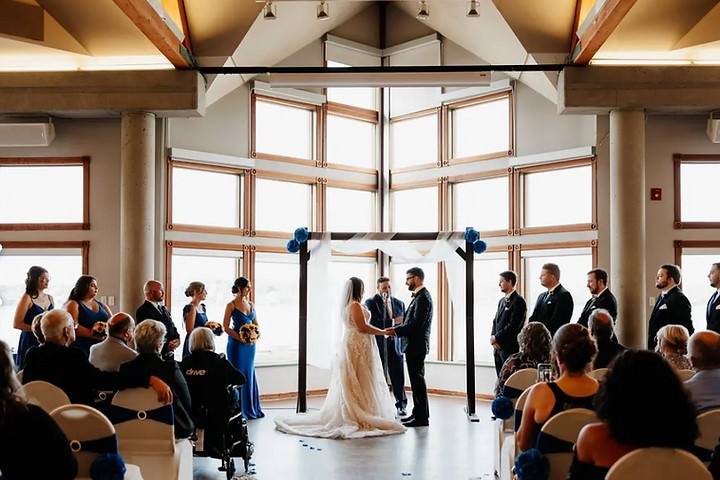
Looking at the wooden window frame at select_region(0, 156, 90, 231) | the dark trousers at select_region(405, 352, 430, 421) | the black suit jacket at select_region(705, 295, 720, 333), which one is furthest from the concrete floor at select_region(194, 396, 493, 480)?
the wooden window frame at select_region(0, 156, 90, 231)

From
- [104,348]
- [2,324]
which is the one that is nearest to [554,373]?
[104,348]

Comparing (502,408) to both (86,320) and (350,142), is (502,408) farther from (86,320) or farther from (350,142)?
(350,142)

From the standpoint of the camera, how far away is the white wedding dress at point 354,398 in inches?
300

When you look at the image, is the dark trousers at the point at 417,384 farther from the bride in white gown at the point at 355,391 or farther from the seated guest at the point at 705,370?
the seated guest at the point at 705,370

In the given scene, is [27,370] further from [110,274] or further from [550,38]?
[550,38]

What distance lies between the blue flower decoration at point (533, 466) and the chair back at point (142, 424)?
1.93 m

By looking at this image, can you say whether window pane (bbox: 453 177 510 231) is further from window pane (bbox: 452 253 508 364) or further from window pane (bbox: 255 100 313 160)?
window pane (bbox: 255 100 313 160)

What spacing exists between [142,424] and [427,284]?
7.68m

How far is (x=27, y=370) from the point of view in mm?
4367

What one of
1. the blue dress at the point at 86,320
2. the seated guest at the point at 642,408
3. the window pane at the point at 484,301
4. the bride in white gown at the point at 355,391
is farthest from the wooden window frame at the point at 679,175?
the seated guest at the point at 642,408

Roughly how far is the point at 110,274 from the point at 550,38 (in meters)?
5.68

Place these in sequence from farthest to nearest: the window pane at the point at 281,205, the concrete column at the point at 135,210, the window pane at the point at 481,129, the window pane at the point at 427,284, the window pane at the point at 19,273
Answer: the window pane at the point at 427,284
the window pane at the point at 281,205
the window pane at the point at 481,129
the window pane at the point at 19,273
the concrete column at the point at 135,210

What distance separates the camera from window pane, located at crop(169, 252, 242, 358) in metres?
10.0

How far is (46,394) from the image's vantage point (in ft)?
13.2
